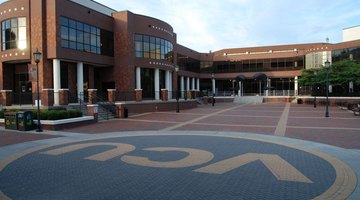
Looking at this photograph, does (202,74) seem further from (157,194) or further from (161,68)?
(157,194)

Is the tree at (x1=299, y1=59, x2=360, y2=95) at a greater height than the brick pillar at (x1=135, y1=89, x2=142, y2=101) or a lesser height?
greater

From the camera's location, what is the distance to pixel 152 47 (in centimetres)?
3650

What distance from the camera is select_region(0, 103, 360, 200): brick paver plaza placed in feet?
21.3

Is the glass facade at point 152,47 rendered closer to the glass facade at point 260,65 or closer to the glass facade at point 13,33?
the glass facade at point 13,33

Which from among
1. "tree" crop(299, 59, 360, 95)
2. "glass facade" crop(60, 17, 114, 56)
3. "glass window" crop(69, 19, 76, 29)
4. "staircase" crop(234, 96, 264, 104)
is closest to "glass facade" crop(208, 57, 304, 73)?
"staircase" crop(234, 96, 264, 104)

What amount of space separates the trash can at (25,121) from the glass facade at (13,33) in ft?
40.0

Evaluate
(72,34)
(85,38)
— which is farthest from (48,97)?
(85,38)

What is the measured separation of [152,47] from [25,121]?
845 inches

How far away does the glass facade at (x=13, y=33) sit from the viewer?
2709cm

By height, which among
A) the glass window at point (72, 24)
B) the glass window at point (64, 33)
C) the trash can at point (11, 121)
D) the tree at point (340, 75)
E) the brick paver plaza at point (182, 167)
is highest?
the glass window at point (72, 24)

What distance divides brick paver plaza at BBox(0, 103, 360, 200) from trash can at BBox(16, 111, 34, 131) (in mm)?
2993

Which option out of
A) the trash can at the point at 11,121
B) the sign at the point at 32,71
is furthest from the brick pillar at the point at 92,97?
the trash can at the point at 11,121

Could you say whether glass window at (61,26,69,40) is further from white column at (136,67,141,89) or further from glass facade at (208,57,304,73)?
glass facade at (208,57,304,73)

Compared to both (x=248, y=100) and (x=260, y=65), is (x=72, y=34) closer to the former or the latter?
(x=248, y=100)
